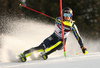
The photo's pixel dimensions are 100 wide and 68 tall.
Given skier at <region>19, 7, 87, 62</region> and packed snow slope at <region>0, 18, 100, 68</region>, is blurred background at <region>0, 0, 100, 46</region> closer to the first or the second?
packed snow slope at <region>0, 18, 100, 68</region>

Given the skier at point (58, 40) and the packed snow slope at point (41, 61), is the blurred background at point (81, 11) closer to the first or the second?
the packed snow slope at point (41, 61)

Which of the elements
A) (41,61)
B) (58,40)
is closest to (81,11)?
(58,40)

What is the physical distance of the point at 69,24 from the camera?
430 cm

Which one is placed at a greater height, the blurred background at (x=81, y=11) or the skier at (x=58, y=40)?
the blurred background at (x=81, y=11)

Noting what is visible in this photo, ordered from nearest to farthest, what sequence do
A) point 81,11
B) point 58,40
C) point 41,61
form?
point 41,61, point 58,40, point 81,11

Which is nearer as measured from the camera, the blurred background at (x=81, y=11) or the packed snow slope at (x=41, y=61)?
the packed snow slope at (x=41, y=61)

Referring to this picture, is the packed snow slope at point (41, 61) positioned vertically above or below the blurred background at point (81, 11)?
below

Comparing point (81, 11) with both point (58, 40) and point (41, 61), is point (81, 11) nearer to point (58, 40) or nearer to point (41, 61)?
point (58, 40)

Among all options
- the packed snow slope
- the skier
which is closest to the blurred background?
the packed snow slope

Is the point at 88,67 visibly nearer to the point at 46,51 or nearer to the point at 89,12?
the point at 46,51

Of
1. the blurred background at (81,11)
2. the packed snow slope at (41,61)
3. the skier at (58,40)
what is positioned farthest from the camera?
the blurred background at (81,11)

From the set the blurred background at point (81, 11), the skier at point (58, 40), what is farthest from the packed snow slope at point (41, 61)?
the blurred background at point (81, 11)

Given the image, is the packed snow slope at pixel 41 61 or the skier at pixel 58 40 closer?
the packed snow slope at pixel 41 61

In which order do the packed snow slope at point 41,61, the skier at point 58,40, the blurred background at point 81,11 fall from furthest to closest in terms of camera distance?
the blurred background at point 81,11
the skier at point 58,40
the packed snow slope at point 41,61
